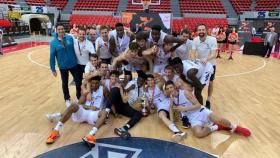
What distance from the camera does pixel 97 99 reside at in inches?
175

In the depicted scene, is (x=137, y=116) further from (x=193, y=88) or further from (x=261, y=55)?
(x=261, y=55)

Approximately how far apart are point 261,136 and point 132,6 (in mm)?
22761

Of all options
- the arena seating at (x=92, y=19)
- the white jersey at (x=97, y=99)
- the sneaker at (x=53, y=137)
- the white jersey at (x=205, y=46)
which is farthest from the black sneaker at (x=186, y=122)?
the arena seating at (x=92, y=19)

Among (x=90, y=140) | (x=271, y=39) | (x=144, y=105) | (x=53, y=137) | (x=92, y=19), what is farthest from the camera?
(x=92, y=19)

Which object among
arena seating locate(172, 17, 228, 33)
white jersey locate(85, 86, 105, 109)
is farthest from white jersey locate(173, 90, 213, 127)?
arena seating locate(172, 17, 228, 33)

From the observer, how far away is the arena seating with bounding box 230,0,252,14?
81.3ft

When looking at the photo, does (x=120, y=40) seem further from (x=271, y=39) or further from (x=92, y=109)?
(x=271, y=39)

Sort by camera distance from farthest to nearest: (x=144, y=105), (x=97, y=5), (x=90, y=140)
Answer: (x=97, y=5) → (x=144, y=105) → (x=90, y=140)

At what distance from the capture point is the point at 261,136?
13.8 ft

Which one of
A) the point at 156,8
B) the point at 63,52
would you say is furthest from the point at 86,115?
the point at 156,8

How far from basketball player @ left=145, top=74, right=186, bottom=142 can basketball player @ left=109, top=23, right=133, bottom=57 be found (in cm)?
94

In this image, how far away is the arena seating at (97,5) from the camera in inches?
987

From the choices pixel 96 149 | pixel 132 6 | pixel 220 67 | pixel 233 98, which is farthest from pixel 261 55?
pixel 132 6

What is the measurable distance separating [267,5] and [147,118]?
78.3 feet
